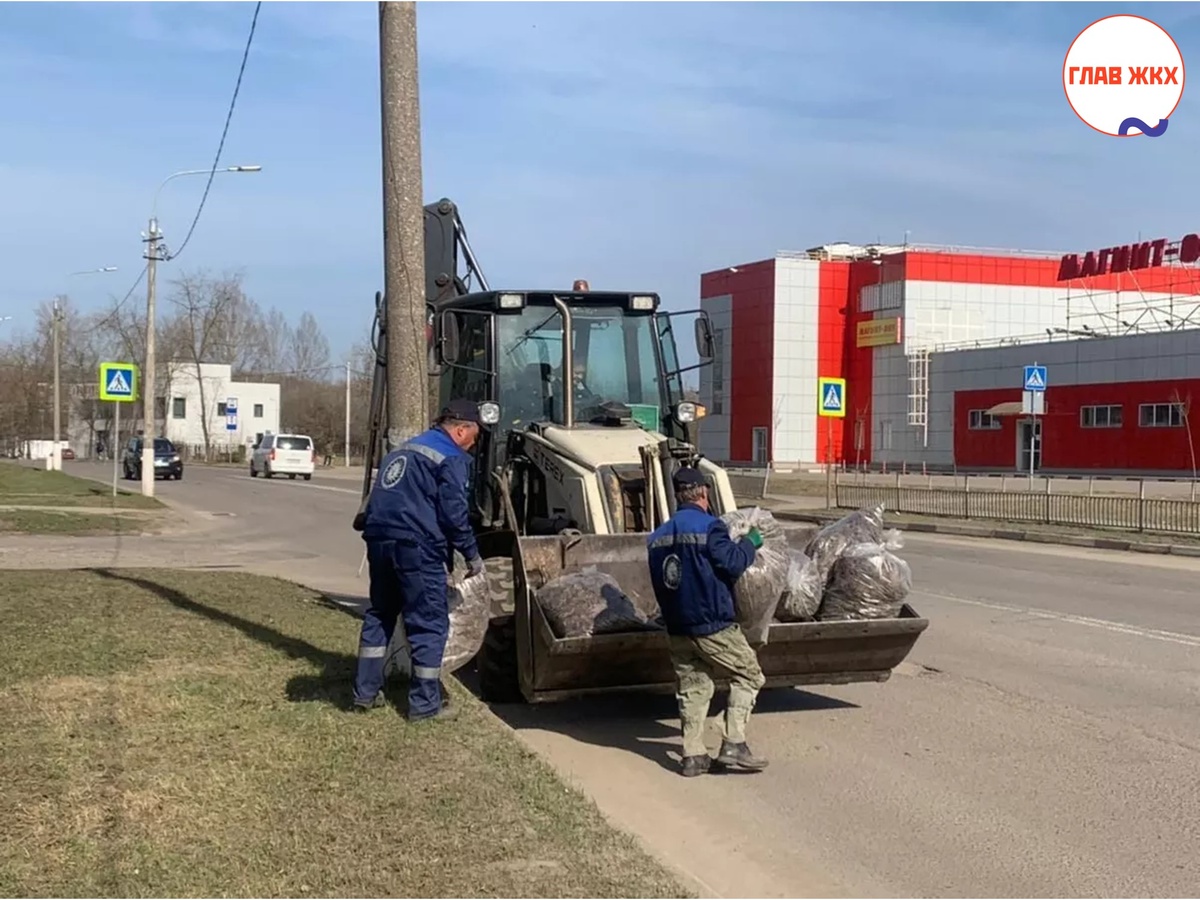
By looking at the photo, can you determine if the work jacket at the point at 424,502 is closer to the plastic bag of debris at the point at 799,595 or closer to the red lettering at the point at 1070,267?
the plastic bag of debris at the point at 799,595

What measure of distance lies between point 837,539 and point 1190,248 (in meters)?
49.8

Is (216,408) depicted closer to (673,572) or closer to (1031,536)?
(1031,536)

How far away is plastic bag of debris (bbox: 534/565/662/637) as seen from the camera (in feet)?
23.3

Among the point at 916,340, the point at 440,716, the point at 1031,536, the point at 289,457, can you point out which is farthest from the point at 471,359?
the point at 916,340

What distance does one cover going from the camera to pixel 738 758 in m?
6.52

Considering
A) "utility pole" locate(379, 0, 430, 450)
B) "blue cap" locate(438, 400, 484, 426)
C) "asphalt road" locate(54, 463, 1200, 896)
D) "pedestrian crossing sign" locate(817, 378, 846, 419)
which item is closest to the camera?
"asphalt road" locate(54, 463, 1200, 896)

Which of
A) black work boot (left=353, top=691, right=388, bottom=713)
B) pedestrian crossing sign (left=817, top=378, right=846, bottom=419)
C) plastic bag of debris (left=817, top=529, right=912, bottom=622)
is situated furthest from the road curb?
black work boot (left=353, top=691, right=388, bottom=713)

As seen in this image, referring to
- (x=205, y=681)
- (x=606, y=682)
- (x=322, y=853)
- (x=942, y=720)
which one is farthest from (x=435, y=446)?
(x=942, y=720)

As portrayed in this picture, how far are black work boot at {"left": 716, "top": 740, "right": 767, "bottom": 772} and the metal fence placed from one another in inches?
705

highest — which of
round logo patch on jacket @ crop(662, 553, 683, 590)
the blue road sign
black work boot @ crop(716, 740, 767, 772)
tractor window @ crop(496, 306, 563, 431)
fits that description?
the blue road sign

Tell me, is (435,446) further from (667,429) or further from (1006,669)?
(1006,669)

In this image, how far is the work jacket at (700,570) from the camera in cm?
629

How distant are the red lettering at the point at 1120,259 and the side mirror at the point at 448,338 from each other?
5185 cm

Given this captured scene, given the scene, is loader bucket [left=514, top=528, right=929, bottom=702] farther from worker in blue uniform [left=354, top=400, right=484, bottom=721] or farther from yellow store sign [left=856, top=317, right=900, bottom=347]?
yellow store sign [left=856, top=317, right=900, bottom=347]
